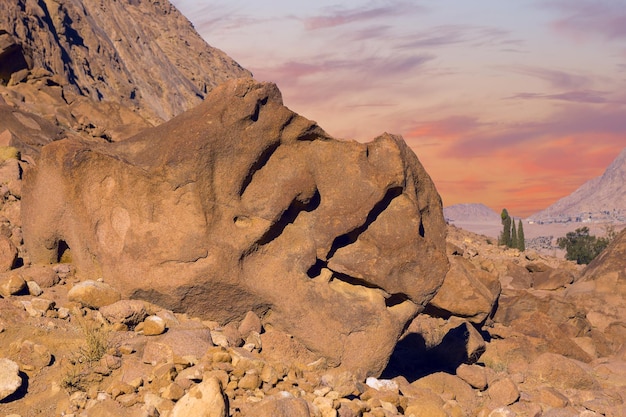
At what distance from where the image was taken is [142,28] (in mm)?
100500

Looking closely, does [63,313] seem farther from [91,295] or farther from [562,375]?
[562,375]

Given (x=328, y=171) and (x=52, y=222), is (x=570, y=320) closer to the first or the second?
(x=328, y=171)

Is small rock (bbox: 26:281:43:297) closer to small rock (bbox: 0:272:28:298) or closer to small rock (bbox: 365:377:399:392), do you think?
small rock (bbox: 0:272:28:298)

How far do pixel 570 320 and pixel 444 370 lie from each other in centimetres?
754

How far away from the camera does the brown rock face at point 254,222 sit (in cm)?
901

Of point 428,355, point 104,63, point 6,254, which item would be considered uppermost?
point 6,254

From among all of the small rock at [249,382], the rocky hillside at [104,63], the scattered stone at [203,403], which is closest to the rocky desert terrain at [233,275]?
the small rock at [249,382]

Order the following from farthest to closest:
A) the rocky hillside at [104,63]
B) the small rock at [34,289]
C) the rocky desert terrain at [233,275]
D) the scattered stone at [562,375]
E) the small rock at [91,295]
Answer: the rocky hillside at [104,63]
the scattered stone at [562,375]
the small rock at [34,289]
the small rock at [91,295]
the rocky desert terrain at [233,275]

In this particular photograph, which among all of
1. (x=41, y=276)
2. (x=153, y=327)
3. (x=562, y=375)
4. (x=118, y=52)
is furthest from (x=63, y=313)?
(x=118, y=52)

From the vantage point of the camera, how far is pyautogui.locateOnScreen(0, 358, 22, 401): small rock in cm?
662

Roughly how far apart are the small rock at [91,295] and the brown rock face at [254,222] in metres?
0.26

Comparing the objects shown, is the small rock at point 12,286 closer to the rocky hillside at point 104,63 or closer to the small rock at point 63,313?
the small rock at point 63,313

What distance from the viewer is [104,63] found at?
7569 cm

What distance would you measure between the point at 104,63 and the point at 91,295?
72.3 meters
